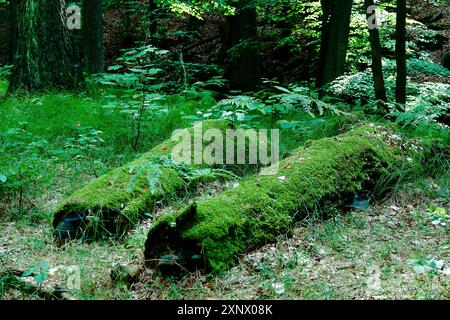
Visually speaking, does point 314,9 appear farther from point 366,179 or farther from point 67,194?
point 67,194

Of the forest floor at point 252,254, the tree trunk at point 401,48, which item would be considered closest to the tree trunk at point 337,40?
the tree trunk at point 401,48

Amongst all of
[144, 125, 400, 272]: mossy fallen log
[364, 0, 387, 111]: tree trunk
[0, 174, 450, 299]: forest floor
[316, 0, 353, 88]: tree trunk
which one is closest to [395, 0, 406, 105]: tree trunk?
[364, 0, 387, 111]: tree trunk

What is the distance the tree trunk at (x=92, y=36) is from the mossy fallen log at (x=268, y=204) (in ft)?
25.4

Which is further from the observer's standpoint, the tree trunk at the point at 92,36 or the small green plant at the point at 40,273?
the tree trunk at the point at 92,36

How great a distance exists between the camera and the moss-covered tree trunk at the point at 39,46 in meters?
8.27

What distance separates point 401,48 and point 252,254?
4798mm

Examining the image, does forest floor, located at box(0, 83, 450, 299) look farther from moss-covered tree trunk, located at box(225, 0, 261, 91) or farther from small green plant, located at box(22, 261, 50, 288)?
moss-covered tree trunk, located at box(225, 0, 261, 91)

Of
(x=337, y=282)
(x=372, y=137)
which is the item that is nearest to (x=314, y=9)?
(x=372, y=137)

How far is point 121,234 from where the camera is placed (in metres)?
4.09

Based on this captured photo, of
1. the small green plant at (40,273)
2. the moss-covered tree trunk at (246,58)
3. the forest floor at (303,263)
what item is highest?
the moss-covered tree trunk at (246,58)

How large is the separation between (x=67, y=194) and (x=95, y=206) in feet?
3.44

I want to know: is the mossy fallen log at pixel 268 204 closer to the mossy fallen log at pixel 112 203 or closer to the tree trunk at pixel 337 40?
the mossy fallen log at pixel 112 203

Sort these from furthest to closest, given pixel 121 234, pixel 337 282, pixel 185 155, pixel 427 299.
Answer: pixel 185 155, pixel 121 234, pixel 337 282, pixel 427 299

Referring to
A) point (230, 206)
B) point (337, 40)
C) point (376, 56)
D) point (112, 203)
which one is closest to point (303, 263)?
point (230, 206)
